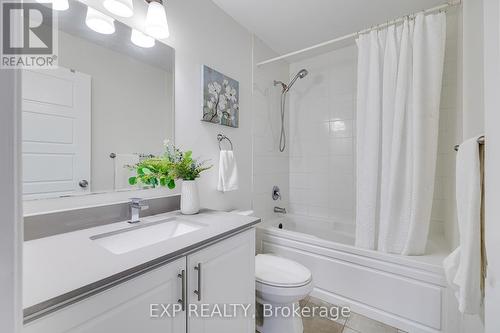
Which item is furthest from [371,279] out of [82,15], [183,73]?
[82,15]

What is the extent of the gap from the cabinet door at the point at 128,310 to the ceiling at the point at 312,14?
2.02 m

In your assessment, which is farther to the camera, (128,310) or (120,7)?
(120,7)

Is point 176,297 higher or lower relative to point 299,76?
lower

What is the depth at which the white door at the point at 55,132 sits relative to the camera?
3.02 ft

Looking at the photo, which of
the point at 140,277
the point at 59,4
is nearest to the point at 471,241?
the point at 140,277

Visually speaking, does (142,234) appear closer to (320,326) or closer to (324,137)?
(320,326)

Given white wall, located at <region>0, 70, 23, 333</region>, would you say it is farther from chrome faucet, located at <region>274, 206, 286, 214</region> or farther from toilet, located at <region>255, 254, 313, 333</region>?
chrome faucet, located at <region>274, 206, 286, 214</region>

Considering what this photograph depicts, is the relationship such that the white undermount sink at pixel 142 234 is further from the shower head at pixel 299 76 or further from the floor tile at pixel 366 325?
the shower head at pixel 299 76

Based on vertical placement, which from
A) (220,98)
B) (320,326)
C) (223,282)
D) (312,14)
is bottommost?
(320,326)

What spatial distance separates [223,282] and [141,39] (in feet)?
4.75

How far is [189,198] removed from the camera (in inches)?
53.2

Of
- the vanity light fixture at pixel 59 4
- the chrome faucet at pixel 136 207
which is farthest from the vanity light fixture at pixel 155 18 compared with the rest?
the chrome faucet at pixel 136 207

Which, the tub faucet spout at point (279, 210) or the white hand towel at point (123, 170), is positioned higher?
the white hand towel at point (123, 170)

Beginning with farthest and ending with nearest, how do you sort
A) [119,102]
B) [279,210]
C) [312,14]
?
[279,210] < [312,14] < [119,102]
